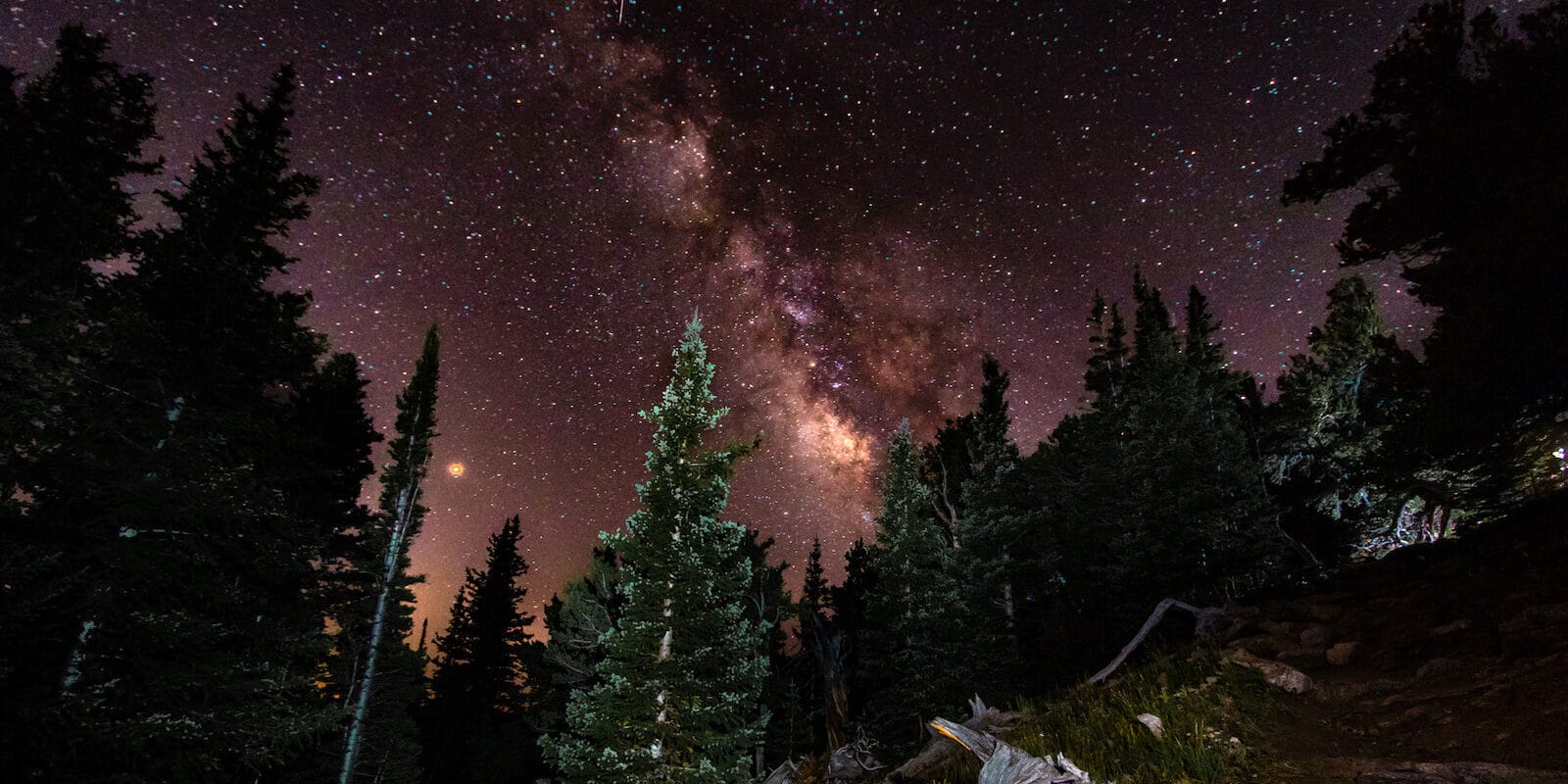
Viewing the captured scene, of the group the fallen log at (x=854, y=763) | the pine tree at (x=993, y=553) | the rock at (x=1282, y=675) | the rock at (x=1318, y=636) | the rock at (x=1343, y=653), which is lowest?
the fallen log at (x=854, y=763)

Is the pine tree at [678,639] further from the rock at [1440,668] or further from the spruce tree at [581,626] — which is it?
the rock at [1440,668]

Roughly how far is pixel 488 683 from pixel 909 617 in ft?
96.2

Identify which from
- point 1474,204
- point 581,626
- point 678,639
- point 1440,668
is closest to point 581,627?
point 581,626

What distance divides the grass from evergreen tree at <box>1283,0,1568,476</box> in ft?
20.0

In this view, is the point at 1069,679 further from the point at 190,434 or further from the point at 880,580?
the point at 190,434

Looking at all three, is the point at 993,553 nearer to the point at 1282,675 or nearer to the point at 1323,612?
the point at 1323,612

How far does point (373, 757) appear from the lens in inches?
843

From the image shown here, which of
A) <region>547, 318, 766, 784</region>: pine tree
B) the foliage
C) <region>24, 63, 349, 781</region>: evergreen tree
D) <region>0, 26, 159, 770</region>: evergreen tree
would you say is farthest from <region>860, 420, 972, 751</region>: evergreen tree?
<region>0, 26, 159, 770</region>: evergreen tree

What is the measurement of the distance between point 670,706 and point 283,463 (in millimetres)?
10972

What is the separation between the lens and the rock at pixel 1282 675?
6.38 meters

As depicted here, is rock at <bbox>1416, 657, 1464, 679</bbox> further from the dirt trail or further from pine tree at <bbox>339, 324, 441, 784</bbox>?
pine tree at <bbox>339, 324, 441, 784</bbox>

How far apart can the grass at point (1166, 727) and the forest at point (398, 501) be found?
7.03ft

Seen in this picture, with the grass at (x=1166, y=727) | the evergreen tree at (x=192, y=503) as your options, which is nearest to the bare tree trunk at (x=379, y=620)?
the evergreen tree at (x=192, y=503)

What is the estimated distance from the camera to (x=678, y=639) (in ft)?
45.1
